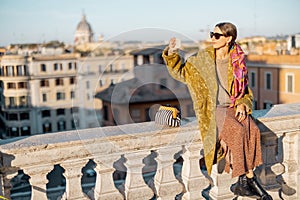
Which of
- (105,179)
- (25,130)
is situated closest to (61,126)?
(25,130)

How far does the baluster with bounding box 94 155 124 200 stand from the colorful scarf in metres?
0.90

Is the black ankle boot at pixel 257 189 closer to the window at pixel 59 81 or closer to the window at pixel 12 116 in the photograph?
the window at pixel 12 116

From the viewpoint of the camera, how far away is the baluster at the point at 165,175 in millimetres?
2865

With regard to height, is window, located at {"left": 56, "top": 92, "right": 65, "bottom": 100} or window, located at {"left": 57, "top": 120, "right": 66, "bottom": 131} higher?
window, located at {"left": 56, "top": 92, "right": 65, "bottom": 100}

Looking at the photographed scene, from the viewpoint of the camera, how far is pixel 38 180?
2525mm

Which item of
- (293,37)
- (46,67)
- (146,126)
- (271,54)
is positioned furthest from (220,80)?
(46,67)

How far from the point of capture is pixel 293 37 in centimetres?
2980

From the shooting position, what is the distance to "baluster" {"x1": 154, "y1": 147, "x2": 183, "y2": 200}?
2.87 m

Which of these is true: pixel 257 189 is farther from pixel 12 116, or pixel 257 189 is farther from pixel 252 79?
pixel 12 116

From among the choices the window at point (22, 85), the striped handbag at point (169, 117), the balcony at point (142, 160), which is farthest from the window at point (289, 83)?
the striped handbag at point (169, 117)

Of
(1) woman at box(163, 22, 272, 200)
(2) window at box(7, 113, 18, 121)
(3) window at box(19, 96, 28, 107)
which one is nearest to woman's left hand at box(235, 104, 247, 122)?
(1) woman at box(163, 22, 272, 200)

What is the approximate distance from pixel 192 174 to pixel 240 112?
1.76 ft

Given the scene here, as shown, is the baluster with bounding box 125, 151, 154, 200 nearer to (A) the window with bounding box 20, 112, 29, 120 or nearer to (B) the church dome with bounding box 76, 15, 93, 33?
(A) the window with bounding box 20, 112, 29, 120

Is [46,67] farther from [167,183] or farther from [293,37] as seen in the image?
[167,183]
